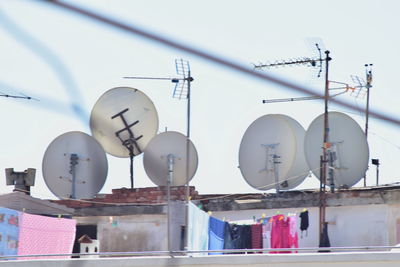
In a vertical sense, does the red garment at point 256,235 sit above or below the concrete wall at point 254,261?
above

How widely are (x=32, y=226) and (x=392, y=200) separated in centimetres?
822

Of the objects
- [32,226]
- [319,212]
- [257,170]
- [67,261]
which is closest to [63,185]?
[257,170]

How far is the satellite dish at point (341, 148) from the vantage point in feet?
67.9

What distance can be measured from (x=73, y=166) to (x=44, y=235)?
266 inches

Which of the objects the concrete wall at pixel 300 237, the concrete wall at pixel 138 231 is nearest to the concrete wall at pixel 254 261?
the concrete wall at pixel 300 237

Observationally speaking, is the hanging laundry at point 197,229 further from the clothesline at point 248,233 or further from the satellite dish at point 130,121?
the satellite dish at point 130,121

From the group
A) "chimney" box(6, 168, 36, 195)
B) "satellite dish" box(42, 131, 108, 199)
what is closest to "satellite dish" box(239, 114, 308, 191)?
"satellite dish" box(42, 131, 108, 199)

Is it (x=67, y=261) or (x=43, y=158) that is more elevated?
(x=43, y=158)

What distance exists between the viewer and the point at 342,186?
822 inches

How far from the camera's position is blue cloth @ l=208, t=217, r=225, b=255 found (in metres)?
15.3

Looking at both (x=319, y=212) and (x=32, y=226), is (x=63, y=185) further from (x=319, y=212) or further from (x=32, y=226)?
(x=32, y=226)

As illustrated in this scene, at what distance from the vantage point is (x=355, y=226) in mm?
19375

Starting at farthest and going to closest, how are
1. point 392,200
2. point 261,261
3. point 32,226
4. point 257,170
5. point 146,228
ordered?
point 257,170 < point 146,228 < point 392,200 < point 32,226 < point 261,261

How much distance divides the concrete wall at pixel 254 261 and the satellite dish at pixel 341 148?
31.8ft
